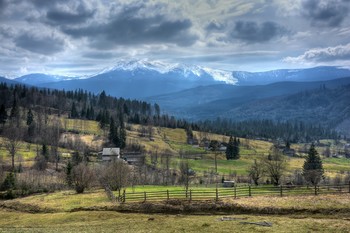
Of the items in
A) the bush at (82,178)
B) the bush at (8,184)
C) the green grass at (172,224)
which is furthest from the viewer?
the bush at (8,184)

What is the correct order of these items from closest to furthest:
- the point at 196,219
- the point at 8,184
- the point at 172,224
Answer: the point at 172,224, the point at 196,219, the point at 8,184

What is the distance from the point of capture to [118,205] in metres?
58.2

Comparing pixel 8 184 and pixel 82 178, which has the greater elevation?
pixel 82 178

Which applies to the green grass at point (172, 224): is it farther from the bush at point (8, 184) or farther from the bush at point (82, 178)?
the bush at point (8, 184)

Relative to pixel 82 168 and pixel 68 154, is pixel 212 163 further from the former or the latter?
pixel 82 168

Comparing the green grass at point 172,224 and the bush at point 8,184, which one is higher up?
the green grass at point 172,224

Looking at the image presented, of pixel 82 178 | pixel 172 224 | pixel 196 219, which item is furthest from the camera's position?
pixel 82 178

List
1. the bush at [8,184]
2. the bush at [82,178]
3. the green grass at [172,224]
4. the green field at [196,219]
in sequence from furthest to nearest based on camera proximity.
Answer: the bush at [8,184] → the bush at [82,178] → the green field at [196,219] → the green grass at [172,224]

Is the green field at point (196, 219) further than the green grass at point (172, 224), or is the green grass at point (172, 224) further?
the green field at point (196, 219)

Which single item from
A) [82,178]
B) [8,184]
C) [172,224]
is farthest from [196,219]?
[8,184]

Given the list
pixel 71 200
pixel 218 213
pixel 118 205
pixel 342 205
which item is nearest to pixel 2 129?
pixel 71 200

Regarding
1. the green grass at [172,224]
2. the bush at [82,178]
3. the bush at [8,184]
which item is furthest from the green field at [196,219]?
the bush at [8,184]

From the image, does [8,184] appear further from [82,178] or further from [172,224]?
[172,224]

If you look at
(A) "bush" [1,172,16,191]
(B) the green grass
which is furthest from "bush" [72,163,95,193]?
(B) the green grass
